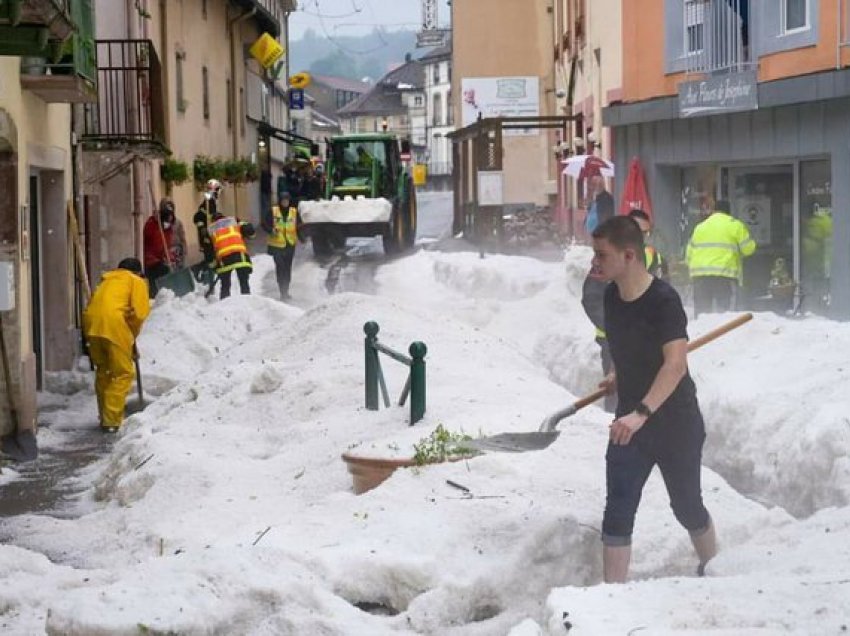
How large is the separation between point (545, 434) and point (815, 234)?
469 inches

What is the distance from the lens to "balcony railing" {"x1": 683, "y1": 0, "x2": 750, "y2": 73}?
20391 millimetres

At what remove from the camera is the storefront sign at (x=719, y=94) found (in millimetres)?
19344

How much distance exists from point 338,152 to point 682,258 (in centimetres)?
1492

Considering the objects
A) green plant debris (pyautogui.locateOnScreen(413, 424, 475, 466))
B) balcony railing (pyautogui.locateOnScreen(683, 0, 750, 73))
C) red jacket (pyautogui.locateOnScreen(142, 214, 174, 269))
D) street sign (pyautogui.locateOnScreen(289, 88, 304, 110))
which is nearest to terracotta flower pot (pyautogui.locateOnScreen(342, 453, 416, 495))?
green plant debris (pyautogui.locateOnScreen(413, 424, 475, 466))

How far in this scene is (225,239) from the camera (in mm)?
22703

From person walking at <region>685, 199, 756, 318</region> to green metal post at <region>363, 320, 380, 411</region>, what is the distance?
18.8 feet

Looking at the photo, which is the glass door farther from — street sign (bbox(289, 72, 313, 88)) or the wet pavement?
street sign (bbox(289, 72, 313, 88))

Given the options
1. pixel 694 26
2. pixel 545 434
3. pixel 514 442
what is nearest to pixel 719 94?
pixel 694 26

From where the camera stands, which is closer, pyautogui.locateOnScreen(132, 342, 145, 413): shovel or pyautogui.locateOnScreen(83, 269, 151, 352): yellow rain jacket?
pyautogui.locateOnScreen(83, 269, 151, 352): yellow rain jacket

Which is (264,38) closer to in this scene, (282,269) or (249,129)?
(249,129)

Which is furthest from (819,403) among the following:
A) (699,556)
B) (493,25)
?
(493,25)

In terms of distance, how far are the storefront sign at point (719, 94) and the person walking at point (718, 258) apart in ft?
12.0

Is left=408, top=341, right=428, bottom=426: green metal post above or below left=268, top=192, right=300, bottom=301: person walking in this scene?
below

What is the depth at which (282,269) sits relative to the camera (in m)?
25.6
